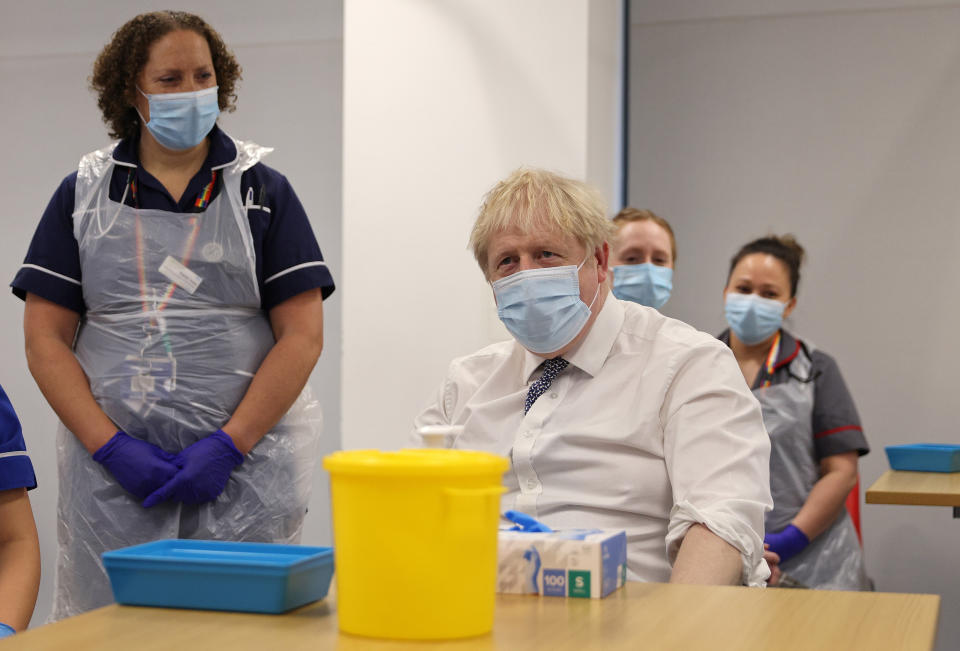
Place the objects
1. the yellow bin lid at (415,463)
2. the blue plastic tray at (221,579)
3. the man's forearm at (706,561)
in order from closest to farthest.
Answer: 1. the yellow bin lid at (415,463)
2. the blue plastic tray at (221,579)
3. the man's forearm at (706,561)

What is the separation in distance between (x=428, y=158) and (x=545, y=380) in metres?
1.83

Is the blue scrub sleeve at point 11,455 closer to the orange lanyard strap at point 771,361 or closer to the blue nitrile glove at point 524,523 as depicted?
the blue nitrile glove at point 524,523

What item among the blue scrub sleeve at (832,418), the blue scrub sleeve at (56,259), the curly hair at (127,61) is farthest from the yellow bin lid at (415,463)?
the blue scrub sleeve at (832,418)

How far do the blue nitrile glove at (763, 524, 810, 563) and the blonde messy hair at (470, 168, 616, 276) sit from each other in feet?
4.95

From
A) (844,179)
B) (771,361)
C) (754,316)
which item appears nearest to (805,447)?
(771,361)

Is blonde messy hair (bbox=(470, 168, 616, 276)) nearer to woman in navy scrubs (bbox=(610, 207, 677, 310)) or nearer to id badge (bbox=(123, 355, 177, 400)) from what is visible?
id badge (bbox=(123, 355, 177, 400))

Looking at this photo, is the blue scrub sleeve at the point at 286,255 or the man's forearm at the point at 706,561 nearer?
the man's forearm at the point at 706,561

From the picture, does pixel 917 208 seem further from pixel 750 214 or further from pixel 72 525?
pixel 72 525

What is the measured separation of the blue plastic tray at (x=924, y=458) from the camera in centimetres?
284

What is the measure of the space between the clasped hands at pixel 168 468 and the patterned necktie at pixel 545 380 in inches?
24.9

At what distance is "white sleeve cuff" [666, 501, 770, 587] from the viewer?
1.33 meters

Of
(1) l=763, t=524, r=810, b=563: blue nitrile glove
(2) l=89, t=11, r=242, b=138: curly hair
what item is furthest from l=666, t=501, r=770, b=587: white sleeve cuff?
(1) l=763, t=524, r=810, b=563: blue nitrile glove

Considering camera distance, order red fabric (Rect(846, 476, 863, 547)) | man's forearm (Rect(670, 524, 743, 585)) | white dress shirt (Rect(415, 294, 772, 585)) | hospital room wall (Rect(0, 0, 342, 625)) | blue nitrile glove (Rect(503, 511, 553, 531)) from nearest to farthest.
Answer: blue nitrile glove (Rect(503, 511, 553, 531))
man's forearm (Rect(670, 524, 743, 585))
white dress shirt (Rect(415, 294, 772, 585))
red fabric (Rect(846, 476, 863, 547))
hospital room wall (Rect(0, 0, 342, 625))

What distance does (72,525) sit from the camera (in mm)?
1981
